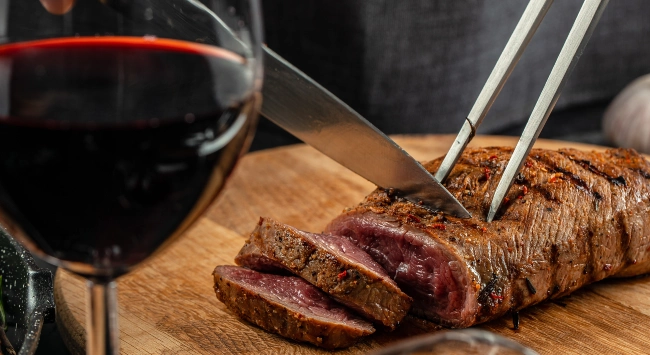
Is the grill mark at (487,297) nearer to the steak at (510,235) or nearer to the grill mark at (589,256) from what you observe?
the steak at (510,235)

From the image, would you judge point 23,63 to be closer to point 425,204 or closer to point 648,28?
point 425,204

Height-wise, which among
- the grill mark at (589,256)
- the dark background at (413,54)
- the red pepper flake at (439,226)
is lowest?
the dark background at (413,54)

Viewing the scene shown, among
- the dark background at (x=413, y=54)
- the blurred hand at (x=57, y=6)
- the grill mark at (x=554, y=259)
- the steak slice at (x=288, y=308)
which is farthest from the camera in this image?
the dark background at (x=413, y=54)

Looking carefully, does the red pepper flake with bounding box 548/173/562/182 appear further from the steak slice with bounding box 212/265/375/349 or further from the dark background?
the dark background

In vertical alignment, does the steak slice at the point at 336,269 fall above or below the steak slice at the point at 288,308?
above

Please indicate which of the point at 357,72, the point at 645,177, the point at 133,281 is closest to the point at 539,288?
the point at 645,177

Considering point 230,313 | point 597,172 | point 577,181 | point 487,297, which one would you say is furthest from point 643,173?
point 230,313

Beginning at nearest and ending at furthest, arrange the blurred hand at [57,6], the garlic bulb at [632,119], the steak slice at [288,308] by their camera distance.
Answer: the blurred hand at [57,6]
the steak slice at [288,308]
the garlic bulb at [632,119]

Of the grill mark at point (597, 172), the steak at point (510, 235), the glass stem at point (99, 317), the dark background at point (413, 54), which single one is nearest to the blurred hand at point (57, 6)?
the glass stem at point (99, 317)

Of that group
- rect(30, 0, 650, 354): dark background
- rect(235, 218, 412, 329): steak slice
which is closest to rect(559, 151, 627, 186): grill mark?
rect(235, 218, 412, 329): steak slice
